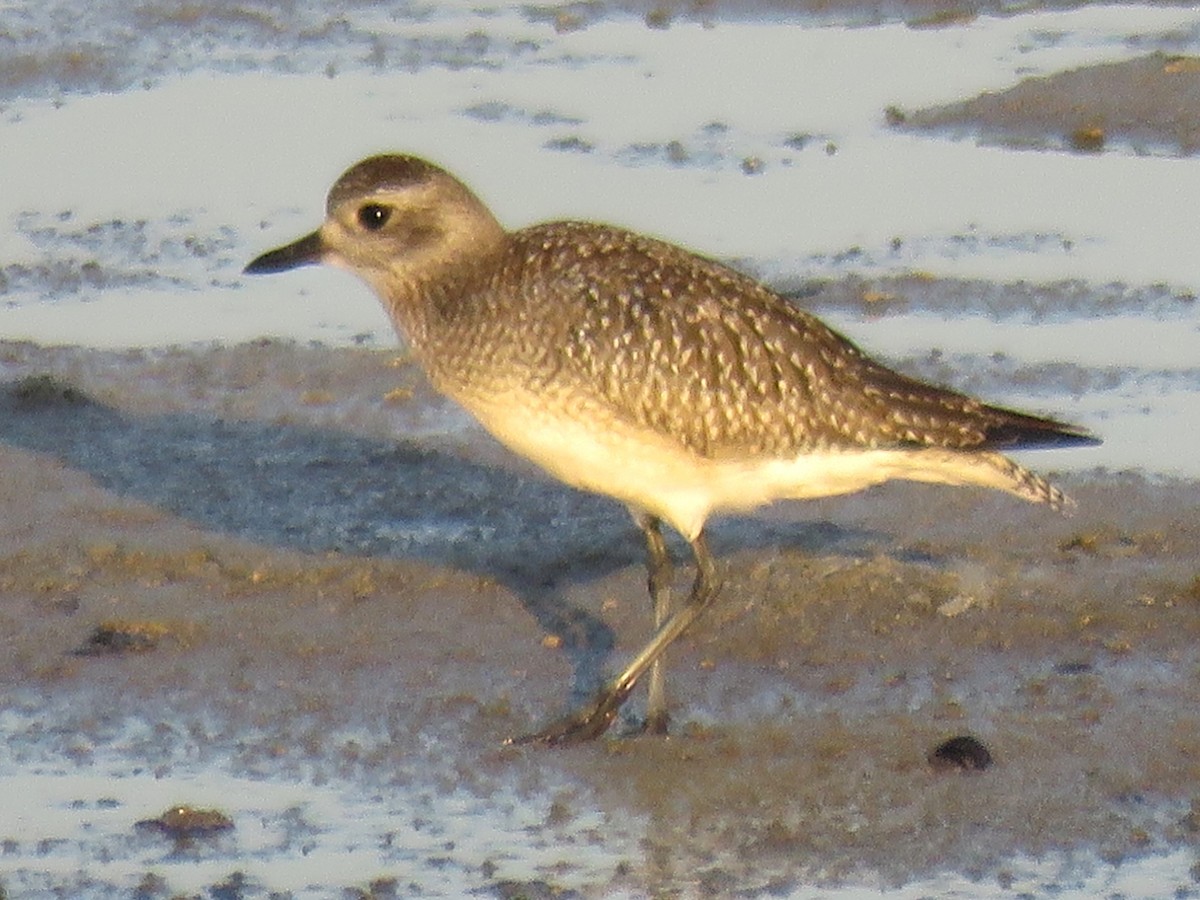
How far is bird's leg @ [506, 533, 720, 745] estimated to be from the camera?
291 inches

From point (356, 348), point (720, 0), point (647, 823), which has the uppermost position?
point (720, 0)

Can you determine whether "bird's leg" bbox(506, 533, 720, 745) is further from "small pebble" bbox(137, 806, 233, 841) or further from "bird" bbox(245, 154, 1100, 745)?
"small pebble" bbox(137, 806, 233, 841)

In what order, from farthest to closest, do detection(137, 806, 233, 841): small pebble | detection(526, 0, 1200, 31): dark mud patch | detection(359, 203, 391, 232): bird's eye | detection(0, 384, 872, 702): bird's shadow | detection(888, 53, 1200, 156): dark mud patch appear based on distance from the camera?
detection(526, 0, 1200, 31): dark mud patch
detection(888, 53, 1200, 156): dark mud patch
detection(0, 384, 872, 702): bird's shadow
detection(359, 203, 391, 232): bird's eye
detection(137, 806, 233, 841): small pebble

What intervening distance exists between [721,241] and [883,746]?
4616 millimetres

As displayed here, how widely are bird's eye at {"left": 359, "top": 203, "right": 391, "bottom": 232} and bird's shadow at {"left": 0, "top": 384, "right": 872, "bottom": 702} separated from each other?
1247 millimetres

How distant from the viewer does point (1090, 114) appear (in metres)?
13.2

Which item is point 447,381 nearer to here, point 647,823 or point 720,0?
point 647,823

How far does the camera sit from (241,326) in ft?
35.0

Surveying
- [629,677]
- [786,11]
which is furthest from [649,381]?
[786,11]

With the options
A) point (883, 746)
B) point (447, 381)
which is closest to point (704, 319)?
point (447, 381)

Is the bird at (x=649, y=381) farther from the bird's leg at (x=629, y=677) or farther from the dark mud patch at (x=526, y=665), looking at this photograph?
the dark mud patch at (x=526, y=665)

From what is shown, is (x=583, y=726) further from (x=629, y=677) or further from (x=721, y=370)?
(x=721, y=370)

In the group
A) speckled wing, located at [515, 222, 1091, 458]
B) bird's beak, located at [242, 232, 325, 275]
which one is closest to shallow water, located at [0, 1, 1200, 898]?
speckled wing, located at [515, 222, 1091, 458]

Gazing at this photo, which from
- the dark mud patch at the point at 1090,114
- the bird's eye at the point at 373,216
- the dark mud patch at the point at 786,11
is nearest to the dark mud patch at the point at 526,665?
the bird's eye at the point at 373,216
